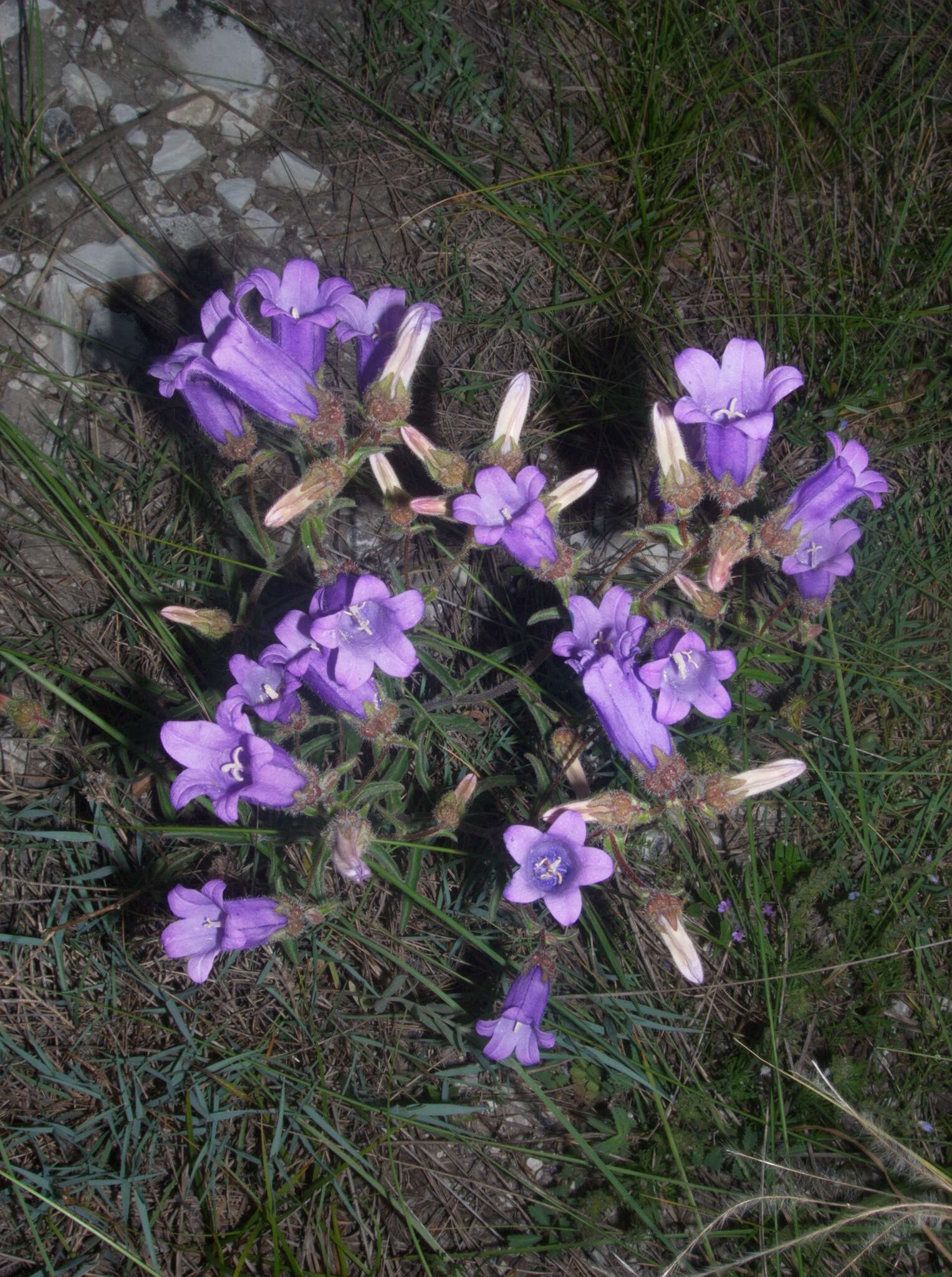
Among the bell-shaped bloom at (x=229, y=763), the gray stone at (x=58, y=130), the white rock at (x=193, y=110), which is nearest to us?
the bell-shaped bloom at (x=229, y=763)

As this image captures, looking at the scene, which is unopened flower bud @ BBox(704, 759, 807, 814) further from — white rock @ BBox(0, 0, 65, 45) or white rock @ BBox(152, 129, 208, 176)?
white rock @ BBox(0, 0, 65, 45)

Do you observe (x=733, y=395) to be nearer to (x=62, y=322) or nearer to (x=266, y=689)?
(x=266, y=689)

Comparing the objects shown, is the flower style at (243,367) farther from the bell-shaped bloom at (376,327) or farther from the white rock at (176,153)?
the white rock at (176,153)

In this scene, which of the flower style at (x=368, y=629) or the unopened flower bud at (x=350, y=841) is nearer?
the flower style at (x=368, y=629)

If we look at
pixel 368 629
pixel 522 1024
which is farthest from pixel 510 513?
pixel 522 1024

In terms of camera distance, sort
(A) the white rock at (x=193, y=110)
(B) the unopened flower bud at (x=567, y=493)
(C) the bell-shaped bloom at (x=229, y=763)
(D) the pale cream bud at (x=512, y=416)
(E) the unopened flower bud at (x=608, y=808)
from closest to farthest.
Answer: (C) the bell-shaped bloom at (x=229, y=763) < (E) the unopened flower bud at (x=608, y=808) < (D) the pale cream bud at (x=512, y=416) < (B) the unopened flower bud at (x=567, y=493) < (A) the white rock at (x=193, y=110)

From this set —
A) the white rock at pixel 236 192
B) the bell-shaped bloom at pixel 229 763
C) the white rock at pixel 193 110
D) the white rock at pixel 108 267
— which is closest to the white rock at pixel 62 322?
the white rock at pixel 108 267

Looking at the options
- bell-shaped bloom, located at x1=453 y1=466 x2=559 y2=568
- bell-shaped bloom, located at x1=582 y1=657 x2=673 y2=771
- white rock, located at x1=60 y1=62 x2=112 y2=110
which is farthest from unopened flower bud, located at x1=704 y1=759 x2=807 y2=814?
white rock, located at x1=60 y1=62 x2=112 y2=110

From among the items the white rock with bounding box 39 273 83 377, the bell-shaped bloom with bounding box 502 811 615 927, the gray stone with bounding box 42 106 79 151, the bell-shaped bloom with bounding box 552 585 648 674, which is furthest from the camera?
the gray stone with bounding box 42 106 79 151
